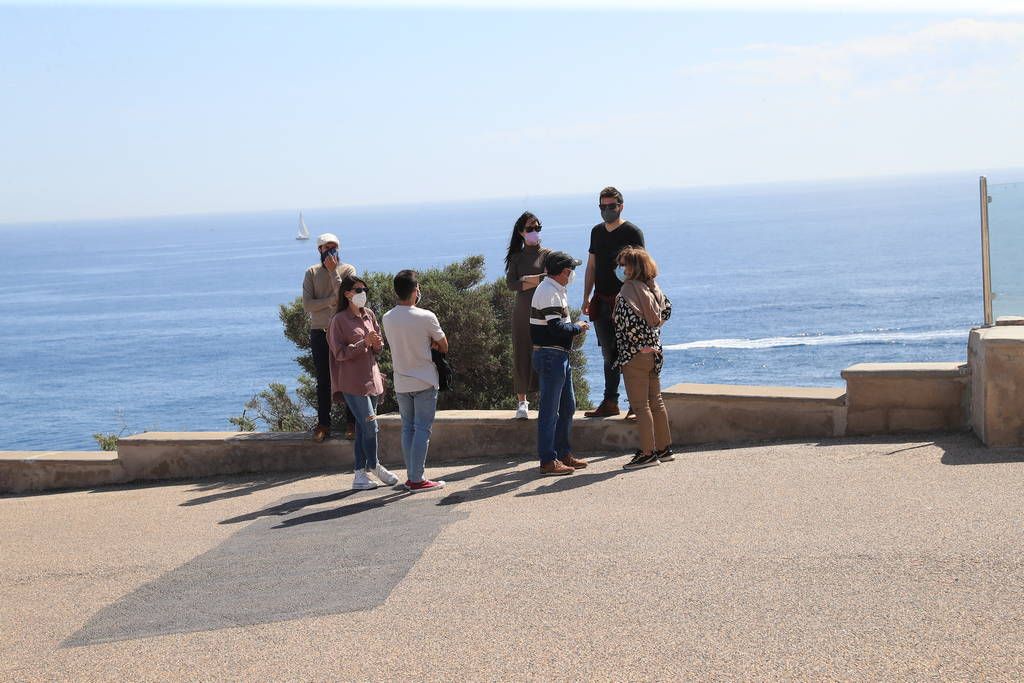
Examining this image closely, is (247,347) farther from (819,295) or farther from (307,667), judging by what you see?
(307,667)

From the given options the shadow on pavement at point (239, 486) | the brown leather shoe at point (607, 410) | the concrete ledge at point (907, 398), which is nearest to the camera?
the concrete ledge at point (907, 398)

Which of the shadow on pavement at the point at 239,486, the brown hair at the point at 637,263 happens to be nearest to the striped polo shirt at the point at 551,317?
the brown hair at the point at 637,263

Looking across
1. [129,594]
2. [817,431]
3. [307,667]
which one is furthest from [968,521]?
[129,594]

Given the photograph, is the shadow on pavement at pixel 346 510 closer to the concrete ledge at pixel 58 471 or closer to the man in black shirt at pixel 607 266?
the man in black shirt at pixel 607 266

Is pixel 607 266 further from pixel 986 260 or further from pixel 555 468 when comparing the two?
pixel 986 260

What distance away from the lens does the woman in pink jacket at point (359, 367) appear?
891 cm

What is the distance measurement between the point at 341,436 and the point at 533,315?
265cm

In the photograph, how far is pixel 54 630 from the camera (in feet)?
20.0

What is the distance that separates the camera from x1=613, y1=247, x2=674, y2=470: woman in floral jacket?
28.3 ft

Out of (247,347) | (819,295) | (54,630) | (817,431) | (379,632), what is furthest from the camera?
(819,295)

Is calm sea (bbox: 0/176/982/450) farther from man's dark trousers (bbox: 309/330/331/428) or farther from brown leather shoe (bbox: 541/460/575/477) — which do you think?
brown leather shoe (bbox: 541/460/575/477)

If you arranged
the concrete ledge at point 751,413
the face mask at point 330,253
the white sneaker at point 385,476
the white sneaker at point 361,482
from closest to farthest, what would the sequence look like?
1. the white sneaker at point 385,476
2. the white sneaker at point 361,482
3. the concrete ledge at point 751,413
4. the face mask at point 330,253

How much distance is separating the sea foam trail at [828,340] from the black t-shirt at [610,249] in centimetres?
6424

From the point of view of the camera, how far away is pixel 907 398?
9.04 metres
